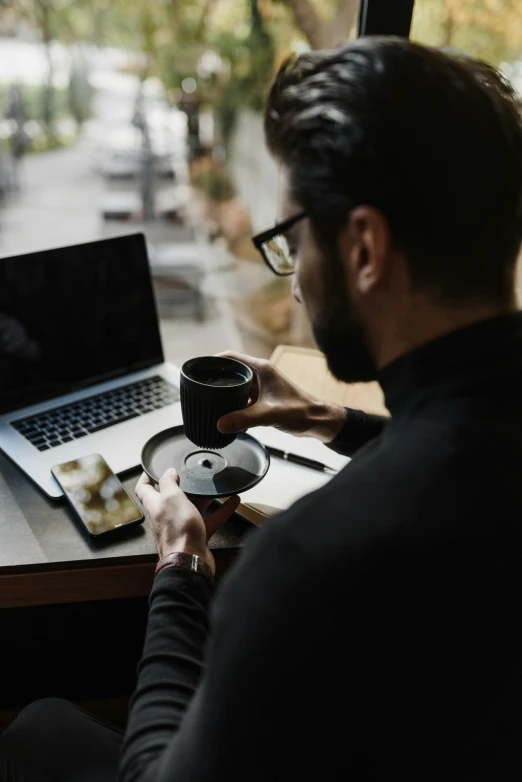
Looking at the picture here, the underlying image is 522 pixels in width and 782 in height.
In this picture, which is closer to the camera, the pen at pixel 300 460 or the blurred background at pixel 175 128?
the pen at pixel 300 460

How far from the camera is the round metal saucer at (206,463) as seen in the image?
2.96 ft

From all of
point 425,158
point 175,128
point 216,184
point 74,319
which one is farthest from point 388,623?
point 216,184

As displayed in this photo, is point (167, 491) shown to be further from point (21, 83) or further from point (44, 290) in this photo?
point (21, 83)

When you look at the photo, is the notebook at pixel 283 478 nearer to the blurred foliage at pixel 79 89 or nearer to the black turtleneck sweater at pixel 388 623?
the black turtleneck sweater at pixel 388 623

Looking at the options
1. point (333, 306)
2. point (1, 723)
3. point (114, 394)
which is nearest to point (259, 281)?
point (114, 394)

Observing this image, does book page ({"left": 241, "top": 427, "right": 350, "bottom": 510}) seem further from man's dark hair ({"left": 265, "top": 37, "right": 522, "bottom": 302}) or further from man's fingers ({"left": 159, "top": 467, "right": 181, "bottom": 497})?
man's dark hair ({"left": 265, "top": 37, "right": 522, "bottom": 302})

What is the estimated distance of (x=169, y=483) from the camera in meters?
0.85

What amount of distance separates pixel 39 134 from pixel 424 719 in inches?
74.2

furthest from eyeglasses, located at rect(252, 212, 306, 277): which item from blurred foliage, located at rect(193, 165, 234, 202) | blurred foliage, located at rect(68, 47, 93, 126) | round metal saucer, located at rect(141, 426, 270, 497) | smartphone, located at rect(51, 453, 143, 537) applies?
blurred foliage, located at rect(193, 165, 234, 202)

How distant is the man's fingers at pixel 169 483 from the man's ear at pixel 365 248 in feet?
1.18

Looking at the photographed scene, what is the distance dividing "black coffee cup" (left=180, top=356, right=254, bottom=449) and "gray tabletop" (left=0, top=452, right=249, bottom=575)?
130 mm

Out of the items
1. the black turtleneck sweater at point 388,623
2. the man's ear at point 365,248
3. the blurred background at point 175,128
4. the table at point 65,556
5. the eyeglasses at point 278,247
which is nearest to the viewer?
the black turtleneck sweater at point 388,623

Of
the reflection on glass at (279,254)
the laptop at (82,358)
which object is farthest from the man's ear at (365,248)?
the laptop at (82,358)

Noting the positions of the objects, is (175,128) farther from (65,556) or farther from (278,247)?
(65,556)
